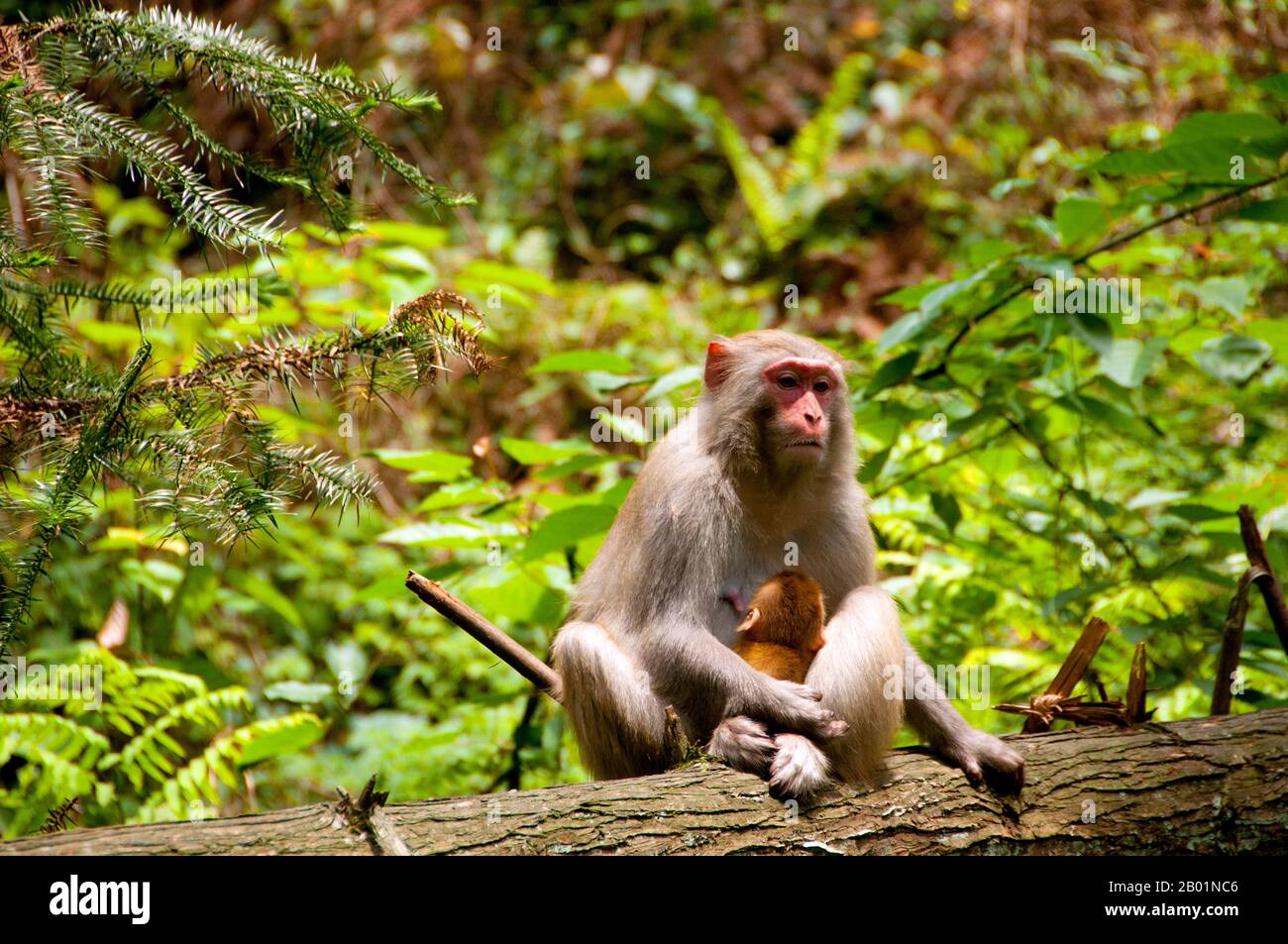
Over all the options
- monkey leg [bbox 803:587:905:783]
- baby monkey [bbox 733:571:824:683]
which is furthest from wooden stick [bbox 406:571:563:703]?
monkey leg [bbox 803:587:905:783]

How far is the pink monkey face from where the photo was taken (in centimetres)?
543

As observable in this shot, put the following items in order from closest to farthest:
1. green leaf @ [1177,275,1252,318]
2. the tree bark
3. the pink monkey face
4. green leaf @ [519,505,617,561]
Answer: the tree bark, the pink monkey face, green leaf @ [1177,275,1252,318], green leaf @ [519,505,617,561]

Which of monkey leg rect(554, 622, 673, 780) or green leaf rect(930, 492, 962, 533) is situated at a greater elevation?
green leaf rect(930, 492, 962, 533)

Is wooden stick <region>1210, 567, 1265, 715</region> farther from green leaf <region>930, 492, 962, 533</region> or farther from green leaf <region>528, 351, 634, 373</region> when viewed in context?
green leaf <region>528, 351, 634, 373</region>

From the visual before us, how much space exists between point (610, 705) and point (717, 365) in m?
1.88

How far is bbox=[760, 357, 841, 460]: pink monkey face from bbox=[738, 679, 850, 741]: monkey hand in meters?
1.20

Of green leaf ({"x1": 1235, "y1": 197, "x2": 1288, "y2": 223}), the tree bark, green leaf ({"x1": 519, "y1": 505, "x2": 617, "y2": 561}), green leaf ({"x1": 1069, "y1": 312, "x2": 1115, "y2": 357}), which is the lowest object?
the tree bark

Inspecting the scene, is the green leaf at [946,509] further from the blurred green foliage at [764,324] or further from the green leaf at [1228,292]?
the green leaf at [1228,292]

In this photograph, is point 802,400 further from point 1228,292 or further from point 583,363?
point 1228,292

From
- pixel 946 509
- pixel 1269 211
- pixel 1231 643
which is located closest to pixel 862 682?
pixel 1231 643

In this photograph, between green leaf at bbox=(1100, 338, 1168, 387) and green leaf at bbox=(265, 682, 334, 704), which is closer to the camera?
green leaf at bbox=(1100, 338, 1168, 387)

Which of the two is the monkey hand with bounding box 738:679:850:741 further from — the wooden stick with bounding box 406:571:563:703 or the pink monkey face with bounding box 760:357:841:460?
the pink monkey face with bounding box 760:357:841:460

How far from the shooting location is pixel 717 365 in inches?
230

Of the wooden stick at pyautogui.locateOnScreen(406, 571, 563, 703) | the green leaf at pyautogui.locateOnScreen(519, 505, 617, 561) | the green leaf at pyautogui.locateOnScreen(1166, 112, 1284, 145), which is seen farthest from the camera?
the green leaf at pyautogui.locateOnScreen(519, 505, 617, 561)
